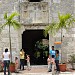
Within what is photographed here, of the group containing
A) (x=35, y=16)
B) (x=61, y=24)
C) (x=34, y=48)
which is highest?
(x=35, y=16)

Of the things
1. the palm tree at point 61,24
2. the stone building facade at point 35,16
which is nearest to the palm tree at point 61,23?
the palm tree at point 61,24

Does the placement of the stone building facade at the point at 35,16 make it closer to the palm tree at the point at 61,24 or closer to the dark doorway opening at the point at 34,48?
the palm tree at the point at 61,24

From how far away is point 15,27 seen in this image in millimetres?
23203

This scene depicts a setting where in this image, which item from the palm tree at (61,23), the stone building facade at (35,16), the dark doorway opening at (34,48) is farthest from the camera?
the dark doorway opening at (34,48)

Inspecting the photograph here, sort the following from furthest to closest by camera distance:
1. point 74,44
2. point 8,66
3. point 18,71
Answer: point 74,44 → point 18,71 → point 8,66

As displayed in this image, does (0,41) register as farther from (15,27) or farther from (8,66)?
(8,66)

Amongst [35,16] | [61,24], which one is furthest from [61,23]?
[35,16]

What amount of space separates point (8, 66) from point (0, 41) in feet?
14.0

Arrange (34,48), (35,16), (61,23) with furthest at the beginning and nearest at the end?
1. (34,48)
2. (35,16)
3. (61,23)

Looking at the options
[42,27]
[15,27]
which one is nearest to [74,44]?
[42,27]

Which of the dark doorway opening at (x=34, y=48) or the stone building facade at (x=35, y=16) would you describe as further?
the dark doorway opening at (x=34, y=48)

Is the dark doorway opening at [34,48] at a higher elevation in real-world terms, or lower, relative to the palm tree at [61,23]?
lower

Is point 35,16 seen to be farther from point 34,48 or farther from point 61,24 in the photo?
point 34,48

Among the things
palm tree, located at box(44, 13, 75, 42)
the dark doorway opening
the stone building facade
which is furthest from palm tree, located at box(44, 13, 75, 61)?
the dark doorway opening
